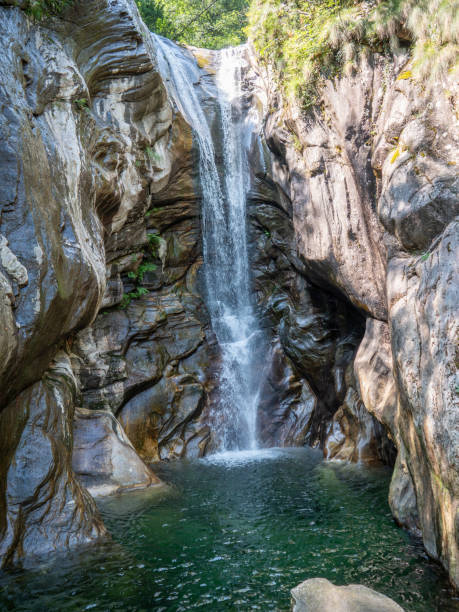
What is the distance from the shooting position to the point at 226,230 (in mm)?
15016

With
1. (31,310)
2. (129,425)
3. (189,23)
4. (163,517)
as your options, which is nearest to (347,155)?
(31,310)

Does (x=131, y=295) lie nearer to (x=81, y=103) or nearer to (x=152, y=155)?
(x=152, y=155)

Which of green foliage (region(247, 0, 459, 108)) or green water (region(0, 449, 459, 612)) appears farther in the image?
green foliage (region(247, 0, 459, 108))

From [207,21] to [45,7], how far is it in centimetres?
1900

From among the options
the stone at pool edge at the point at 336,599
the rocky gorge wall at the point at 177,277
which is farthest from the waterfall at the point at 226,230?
the stone at pool edge at the point at 336,599

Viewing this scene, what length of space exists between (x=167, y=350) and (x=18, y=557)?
7881mm

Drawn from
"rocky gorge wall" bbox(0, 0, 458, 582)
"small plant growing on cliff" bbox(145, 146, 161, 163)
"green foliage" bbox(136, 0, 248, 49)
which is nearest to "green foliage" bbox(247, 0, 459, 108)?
"rocky gorge wall" bbox(0, 0, 458, 582)

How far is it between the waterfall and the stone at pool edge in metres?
9.37

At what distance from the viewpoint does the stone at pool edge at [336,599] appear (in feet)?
11.8

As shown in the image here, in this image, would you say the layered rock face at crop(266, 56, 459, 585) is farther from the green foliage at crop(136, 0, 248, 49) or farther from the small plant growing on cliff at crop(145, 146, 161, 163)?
the green foliage at crop(136, 0, 248, 49)

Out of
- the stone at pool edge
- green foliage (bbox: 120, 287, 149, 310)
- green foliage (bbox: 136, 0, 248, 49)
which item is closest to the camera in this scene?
the stone at pool edge

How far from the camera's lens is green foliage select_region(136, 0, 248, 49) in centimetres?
2283

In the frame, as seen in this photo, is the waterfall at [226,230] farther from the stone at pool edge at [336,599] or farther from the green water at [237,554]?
the stone at pool edge at [336,599]

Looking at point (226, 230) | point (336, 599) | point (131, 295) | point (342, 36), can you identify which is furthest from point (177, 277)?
point (336, 599)
